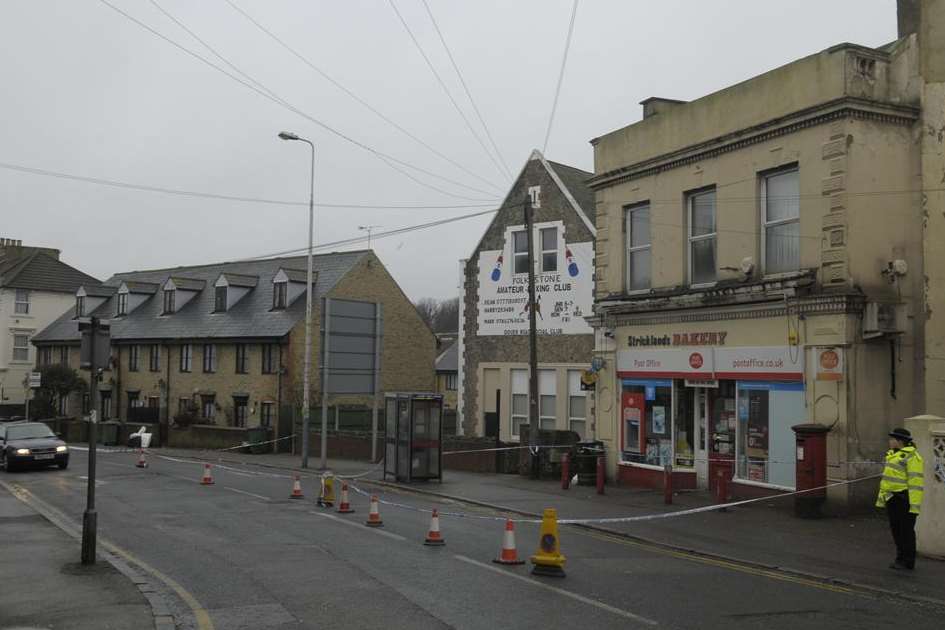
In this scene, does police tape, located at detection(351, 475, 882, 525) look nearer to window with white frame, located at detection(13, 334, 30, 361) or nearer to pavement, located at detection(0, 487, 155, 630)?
pavement, located at detection(0, 487, 155, 630)

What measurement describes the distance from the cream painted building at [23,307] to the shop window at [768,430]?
5322 cm

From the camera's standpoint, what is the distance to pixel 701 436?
1969 centimetres

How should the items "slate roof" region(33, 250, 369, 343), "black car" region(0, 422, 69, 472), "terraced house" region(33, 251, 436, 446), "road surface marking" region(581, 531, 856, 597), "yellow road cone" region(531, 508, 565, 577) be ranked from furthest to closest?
"slate roof" region(33, 250, 369, 343) → "terraced house" region(33, 251, 436, 446) → "black car" region(0, 422, 69, 472) → "yellow road cone" region(531, 508, 565, 577) → "road surface marking" region(581, 531, 856, 597)

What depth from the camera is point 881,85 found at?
54.7 ft

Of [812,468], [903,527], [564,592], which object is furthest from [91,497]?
[812,468]

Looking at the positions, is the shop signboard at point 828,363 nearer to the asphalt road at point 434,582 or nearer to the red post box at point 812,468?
the red post box at point 812,468

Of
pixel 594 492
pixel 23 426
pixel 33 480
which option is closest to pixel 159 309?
pixel 23 426

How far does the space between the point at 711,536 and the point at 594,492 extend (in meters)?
6.30

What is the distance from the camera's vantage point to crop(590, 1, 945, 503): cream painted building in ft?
53.3

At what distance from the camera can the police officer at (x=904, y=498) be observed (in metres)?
11.7

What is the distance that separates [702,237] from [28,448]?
71.6 ft

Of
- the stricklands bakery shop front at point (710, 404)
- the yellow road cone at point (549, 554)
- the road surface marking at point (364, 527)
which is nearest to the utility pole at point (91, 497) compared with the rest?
the road surface marking at point (364, 527)

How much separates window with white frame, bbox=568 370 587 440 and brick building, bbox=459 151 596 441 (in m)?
0.03

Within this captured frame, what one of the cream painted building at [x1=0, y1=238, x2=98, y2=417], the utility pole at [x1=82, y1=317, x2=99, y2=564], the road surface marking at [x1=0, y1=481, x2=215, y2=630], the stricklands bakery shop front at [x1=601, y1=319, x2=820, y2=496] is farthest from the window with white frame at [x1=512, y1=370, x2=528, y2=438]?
the cream painted building at [x1=0, y1=238, x2=98, y2=417]
